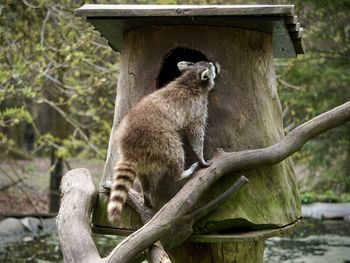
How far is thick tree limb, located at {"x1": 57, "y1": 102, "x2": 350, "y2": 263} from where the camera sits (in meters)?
4.27

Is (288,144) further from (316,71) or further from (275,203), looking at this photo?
(316,71)

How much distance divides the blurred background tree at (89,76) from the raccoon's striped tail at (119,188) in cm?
367

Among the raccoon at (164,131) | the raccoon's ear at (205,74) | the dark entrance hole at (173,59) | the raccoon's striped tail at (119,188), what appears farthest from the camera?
the dark entrance hole at (173,59)

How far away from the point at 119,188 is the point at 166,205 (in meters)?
0.34

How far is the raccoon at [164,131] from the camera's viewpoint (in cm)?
471

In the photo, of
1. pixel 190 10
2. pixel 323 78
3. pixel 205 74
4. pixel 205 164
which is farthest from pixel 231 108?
pixel 323 78

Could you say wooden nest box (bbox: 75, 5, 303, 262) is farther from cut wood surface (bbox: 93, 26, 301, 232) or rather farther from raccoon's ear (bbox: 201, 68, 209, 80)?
raccoon's ear (bbox: 201, 68, 209, 80)

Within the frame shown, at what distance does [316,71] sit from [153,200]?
28.3ft

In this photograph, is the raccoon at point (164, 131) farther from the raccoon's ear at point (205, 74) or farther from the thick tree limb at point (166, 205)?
the thick tree limb at point (166, 205)

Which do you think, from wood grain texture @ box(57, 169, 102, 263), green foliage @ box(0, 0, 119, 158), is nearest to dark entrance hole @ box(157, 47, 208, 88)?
wood grain texture @ box(57, 169, 102, 263)

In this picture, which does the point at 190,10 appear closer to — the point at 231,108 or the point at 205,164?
the point at 231,108

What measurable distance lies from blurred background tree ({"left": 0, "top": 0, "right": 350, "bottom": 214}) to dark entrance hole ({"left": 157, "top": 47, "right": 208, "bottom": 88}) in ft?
8.46

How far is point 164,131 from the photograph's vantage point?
189 inches

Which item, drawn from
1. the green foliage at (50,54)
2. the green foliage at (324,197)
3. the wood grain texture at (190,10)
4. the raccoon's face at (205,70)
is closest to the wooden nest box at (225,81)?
the wood grain texture at (190,10)
